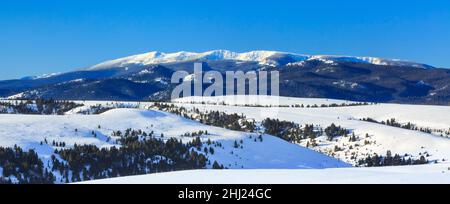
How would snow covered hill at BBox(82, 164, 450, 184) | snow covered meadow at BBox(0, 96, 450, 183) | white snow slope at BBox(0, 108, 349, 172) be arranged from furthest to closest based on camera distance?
white snow slope at BBox(0, 108, 349, 172) → snow covered meadow at BBox(0, 96, 450, 183) → snow covered hill at BBox(82, 164, 450, 184)

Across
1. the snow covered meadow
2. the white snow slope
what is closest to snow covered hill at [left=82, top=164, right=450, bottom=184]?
the snow covered meadow

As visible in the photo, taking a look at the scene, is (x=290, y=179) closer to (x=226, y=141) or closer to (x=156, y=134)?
(x=226, y=141)

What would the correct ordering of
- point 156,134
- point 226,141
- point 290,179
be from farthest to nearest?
point 156,134 → point 226,141 → point 290,179

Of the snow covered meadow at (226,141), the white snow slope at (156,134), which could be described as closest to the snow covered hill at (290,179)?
the snow covered meadow at (226,141)

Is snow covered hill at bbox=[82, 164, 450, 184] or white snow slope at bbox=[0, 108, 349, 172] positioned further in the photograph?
white snow slope at bbox=[0, 108, 349, 172]

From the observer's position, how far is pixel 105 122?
226ft

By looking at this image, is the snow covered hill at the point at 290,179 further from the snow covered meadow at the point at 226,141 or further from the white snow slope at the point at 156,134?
the white snow slope at the point at 156,134

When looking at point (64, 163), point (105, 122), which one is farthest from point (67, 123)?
point (64, 163)

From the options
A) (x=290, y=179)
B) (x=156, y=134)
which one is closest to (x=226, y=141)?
(x=156, y=134)

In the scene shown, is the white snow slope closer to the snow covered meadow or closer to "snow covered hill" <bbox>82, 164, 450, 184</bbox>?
the snow covered meadow

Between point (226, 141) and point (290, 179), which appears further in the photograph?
point (226, 141)

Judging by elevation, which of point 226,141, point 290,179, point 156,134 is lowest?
point 226,141

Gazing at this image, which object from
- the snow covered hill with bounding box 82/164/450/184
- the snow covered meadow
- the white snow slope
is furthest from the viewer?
the white snow slope

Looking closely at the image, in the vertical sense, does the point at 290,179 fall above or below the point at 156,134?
above
